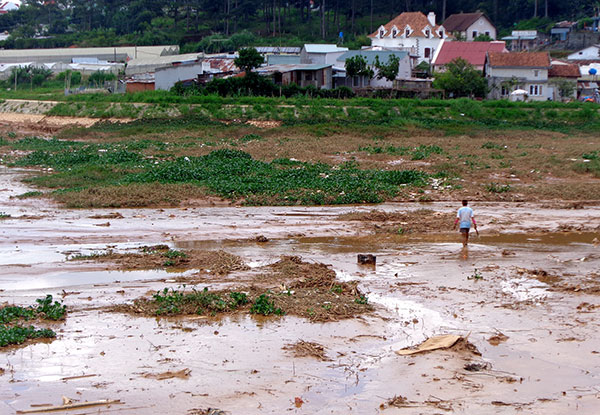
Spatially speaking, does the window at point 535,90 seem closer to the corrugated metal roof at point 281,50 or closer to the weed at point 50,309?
→ the corrugated metal roof at point 281,50

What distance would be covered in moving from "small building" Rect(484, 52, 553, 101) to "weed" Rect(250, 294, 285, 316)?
49275mm

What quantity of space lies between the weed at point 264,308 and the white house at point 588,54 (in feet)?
223

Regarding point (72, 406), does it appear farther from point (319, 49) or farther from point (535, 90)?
point (319, 49)

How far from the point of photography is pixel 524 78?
193 ft

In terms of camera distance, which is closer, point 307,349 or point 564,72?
point 307,349

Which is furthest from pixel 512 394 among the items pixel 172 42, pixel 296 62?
pixel 172 42

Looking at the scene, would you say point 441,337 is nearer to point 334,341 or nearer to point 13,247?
point 334,341

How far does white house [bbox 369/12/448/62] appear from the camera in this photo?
73.8 m

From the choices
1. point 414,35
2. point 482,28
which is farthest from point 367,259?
point 482,28

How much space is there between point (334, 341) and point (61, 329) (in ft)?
14.3

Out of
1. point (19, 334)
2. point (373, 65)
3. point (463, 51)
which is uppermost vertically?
point (463, 51)

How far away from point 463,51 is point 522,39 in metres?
15.7

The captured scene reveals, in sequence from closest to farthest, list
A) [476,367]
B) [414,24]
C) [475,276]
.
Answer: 1. [476,367]
2. [475,276]
3. [414,24]

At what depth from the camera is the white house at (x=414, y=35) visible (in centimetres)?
7375
